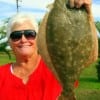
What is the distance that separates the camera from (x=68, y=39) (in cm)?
332

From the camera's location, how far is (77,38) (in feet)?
11.0

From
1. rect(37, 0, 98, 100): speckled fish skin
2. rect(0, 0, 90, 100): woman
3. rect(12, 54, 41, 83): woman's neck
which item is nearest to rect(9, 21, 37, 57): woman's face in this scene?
rect(0, 0, 90, 100): woman

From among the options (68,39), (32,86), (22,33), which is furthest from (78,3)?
(32,86)

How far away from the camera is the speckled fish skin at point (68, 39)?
10.9 ft

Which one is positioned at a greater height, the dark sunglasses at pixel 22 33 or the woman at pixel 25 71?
the dark sunglasses at pixel 22 33

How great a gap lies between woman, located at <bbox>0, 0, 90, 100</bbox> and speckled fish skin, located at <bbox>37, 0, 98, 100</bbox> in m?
1.42

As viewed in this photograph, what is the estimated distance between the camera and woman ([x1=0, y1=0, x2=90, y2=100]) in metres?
4.87

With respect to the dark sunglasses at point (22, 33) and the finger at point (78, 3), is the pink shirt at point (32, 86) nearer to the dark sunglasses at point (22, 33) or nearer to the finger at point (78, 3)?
the dark sunglasses at point (22, 33)

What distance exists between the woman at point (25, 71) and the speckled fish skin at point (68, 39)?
1420mm

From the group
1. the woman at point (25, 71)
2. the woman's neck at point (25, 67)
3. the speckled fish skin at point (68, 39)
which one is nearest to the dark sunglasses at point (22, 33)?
the woman at point (25, 71)

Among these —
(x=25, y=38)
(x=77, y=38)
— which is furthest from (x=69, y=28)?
(x=25, y=38)

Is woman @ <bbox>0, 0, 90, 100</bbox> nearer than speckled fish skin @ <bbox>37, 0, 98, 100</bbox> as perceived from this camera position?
No

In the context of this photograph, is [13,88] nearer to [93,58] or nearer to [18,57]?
[18,57]

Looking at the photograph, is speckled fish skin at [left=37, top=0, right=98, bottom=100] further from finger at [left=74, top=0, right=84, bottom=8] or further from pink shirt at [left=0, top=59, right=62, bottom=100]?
pink shirt at [left=0, top=59, right=62, bottom=100]
